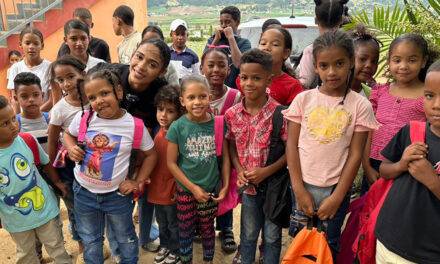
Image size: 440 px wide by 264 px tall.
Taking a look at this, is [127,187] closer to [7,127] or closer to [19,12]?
[7,127]

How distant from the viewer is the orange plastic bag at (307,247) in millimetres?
2262

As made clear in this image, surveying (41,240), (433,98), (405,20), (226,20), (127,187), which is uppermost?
(405,20)

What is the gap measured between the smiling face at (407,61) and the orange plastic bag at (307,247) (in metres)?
1.11

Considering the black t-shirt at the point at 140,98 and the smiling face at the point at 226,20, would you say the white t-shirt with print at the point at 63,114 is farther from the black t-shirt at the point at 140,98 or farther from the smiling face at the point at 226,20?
the smiling face at the point at 226,20

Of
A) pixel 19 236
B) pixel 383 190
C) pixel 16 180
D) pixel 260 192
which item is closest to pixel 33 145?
pixel 16 180

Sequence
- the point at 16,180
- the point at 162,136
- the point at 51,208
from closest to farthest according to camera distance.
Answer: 1. the point at 16,180
2. the point at 51,208
3. the point at 162,136

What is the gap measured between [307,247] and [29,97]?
7.76ft

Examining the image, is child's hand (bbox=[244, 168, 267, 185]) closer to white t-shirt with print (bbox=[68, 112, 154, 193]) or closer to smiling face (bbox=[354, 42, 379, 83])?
white t-shirt with print (bbox=[68, 112, 154, 193])

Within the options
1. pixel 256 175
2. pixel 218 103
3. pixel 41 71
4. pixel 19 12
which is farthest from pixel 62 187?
pixel 19 12

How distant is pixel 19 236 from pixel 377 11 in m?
3.47

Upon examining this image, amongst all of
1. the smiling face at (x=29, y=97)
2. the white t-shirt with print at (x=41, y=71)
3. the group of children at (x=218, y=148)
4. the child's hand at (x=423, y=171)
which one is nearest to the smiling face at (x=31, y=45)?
the white t-shirt with print at (x=41, y=71)

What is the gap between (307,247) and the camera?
230cm

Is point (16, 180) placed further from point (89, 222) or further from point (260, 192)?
point (260, 192)

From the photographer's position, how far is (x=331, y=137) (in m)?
2.23
